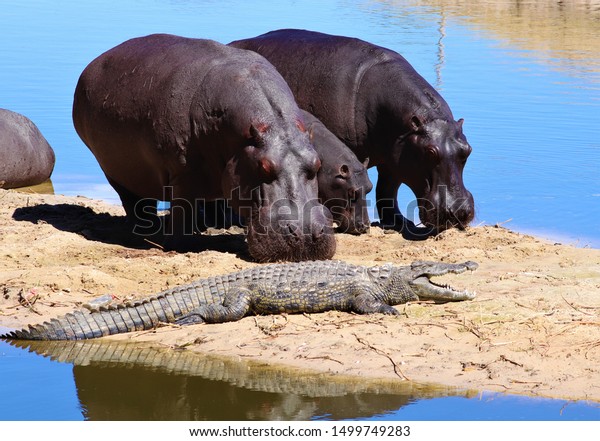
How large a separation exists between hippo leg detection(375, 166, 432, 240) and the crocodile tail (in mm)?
4106

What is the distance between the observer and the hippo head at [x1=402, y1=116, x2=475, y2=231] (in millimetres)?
11289

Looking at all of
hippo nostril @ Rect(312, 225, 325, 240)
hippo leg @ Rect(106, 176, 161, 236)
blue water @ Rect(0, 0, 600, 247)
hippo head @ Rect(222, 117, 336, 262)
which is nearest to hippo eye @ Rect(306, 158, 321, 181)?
hippo head @ Rect(222, 117, 336, 262)

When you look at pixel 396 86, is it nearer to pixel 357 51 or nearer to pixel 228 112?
pixel 357 51

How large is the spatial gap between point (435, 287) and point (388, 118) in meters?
3.73

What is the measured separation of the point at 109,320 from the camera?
7848mm

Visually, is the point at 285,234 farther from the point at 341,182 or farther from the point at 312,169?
the point at 341,182

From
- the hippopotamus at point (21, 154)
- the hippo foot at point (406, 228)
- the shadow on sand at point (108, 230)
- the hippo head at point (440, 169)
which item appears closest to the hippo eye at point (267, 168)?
the shadow on sand at point (108, 230)

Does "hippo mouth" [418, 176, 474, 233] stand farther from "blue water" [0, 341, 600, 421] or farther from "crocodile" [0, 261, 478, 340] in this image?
"blue water" [0, 341, 600, 421]

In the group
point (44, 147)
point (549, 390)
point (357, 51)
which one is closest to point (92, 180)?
point (44, 147)

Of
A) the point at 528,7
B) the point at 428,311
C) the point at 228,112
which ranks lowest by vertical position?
the point at 528,7

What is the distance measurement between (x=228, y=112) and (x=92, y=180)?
5344 mm

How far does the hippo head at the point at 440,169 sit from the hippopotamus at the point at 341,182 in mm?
569

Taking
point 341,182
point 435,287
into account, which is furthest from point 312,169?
point 435,287

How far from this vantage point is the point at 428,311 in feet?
26.5
